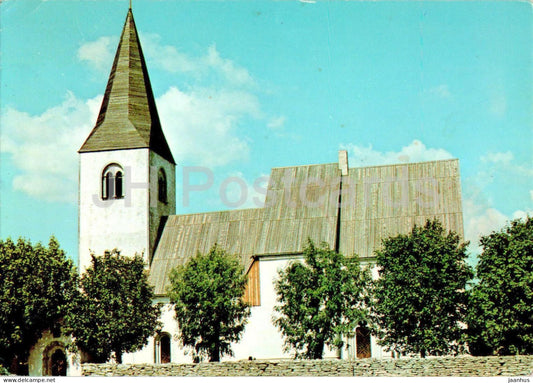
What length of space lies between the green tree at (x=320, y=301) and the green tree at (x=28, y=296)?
459 inches

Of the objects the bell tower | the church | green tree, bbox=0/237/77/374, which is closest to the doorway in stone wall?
the church

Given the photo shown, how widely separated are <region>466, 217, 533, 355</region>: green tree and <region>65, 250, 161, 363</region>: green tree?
15.8m

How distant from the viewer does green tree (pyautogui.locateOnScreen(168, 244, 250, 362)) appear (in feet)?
114

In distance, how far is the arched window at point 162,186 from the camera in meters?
49.1

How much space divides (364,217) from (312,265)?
10459mm

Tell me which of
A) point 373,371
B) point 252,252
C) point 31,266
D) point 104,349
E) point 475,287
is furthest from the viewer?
point 252,252

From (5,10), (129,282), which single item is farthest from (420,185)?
(5,10)

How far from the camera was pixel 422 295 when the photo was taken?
32.6 m

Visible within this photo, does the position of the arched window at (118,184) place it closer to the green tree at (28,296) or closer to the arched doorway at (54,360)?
the green tree at (28,296)

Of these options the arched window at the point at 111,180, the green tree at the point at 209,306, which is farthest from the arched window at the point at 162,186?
the green tree at the point at 209,306

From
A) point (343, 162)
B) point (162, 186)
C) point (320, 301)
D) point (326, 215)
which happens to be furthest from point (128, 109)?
point (320, 301)

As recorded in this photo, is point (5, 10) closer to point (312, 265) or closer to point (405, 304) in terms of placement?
point (312, 265)

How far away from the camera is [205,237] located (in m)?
47.1

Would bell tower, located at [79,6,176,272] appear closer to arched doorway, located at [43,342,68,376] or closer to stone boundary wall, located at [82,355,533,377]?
arched doorway, located at [43,342,68,376]
